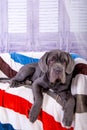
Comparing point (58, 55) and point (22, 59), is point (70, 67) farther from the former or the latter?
point (22, 59)

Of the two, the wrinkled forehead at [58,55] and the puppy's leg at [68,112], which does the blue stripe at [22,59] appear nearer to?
the wrinkled forehead at [58,55]

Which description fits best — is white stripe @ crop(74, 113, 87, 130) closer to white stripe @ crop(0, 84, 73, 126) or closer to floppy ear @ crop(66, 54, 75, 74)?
white stripe @ crop(0, 84, 73, 126)

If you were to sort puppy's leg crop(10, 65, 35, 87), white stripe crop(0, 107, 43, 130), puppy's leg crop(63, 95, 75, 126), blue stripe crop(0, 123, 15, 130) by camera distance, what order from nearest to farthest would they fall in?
puppy's leg crop(63, 95, 75, 126) < white stripe crop(0, 107, 43, 130) < blue stripe crop(0, 123, 15, 130) < puppy's leg crop(10, 65, 35, 87)

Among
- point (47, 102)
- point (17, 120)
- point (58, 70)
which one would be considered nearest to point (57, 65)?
point (58, 70)

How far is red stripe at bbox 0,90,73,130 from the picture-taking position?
6.52 feet

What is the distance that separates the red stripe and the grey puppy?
74 millimetres

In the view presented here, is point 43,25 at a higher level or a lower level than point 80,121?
higher

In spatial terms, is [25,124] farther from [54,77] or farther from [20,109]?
[54,77]

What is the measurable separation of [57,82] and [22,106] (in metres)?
0.33

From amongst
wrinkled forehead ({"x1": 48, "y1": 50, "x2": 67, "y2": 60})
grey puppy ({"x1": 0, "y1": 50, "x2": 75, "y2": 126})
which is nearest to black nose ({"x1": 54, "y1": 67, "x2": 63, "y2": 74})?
grey puppy ({"x1": 0, "y1": 50, "x2": 75, "y2": 126})

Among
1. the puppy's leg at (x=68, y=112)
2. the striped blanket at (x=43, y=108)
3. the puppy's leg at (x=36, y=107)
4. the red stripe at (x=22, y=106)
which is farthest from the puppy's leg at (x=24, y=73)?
the puppy's leg at (x=68, y=112)

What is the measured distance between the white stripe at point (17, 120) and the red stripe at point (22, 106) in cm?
3

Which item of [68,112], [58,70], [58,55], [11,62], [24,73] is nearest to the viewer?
[68,112]

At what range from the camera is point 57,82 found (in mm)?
2121
